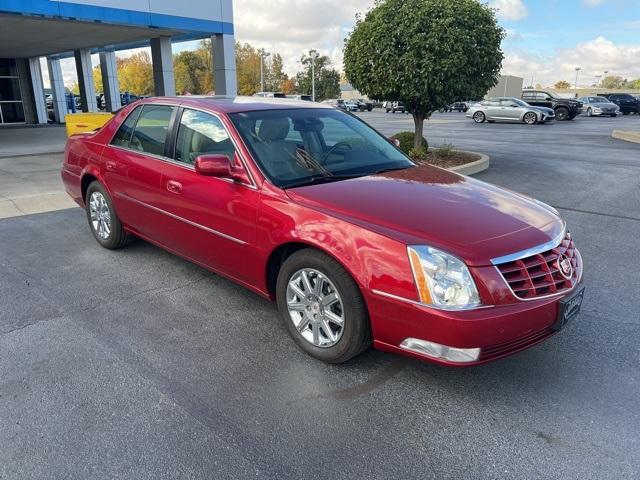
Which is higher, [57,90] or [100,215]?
[57,90]

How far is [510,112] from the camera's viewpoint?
1124 inches

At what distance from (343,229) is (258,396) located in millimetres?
1095

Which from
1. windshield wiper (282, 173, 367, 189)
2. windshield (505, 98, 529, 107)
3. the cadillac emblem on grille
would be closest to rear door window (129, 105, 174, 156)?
windshield wiper (282, 173, 367, 189)

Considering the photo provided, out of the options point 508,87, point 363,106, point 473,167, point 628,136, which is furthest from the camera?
point 508,87

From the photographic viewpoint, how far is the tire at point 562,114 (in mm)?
30423

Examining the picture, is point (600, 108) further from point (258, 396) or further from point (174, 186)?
point (258, 396)

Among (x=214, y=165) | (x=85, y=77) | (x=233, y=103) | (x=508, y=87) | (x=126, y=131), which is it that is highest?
(x=85, y=77)

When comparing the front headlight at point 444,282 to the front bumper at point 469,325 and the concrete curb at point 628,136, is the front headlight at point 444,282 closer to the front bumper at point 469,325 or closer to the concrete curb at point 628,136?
the front bumper at point 469,325

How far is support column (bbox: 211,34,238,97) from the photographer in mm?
16844

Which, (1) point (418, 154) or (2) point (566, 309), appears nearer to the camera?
(2) point (566, 309)

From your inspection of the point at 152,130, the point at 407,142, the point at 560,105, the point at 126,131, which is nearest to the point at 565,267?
the point at 152,130

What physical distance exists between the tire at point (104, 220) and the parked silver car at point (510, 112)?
1058 inches

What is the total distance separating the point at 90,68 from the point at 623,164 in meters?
23.6

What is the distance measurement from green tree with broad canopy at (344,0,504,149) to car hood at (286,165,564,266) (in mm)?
6441
